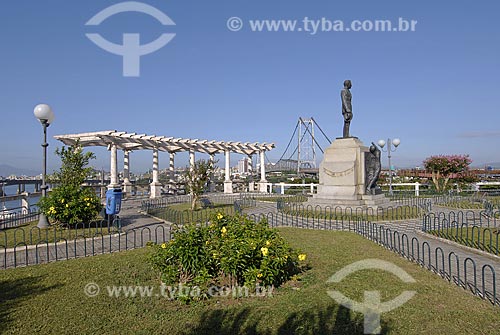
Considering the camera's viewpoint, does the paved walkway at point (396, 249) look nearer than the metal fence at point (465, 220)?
Yes

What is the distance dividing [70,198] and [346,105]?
12505 mm

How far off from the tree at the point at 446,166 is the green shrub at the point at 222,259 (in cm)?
2574

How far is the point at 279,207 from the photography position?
15.2m

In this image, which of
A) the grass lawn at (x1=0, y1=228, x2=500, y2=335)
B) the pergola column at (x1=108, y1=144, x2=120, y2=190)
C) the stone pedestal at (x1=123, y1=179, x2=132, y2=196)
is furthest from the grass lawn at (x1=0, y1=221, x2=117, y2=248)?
the stone pedestal at (x1=123, y1=179, x2=132, y2=196)

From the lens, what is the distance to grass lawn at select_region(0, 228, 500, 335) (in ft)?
12.8

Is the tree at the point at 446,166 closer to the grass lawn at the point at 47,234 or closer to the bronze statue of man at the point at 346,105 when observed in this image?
the bronze statue of man at the point at 346,105

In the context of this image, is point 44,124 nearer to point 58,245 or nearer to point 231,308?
point 58,245

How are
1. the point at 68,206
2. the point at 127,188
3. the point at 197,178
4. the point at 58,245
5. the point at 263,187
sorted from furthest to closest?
the point at 263,187
the point at 127,188
the point at 197,178
the point at 68,206
the point at 58,245

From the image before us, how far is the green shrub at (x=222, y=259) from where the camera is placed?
4.75 meters

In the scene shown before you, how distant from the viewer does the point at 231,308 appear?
4.50m

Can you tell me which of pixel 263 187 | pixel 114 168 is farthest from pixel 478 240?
pixel 263 187

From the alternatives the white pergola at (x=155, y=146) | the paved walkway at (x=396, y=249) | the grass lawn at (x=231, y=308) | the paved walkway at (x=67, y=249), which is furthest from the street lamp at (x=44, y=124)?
the white pergola at (x=155, y=146)

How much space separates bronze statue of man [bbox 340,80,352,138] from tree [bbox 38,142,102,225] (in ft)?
37.6

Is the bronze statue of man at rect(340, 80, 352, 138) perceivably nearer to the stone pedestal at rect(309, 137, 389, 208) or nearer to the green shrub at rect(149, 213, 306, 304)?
the stone pedestal at rect(309, 137, 389, 208)
